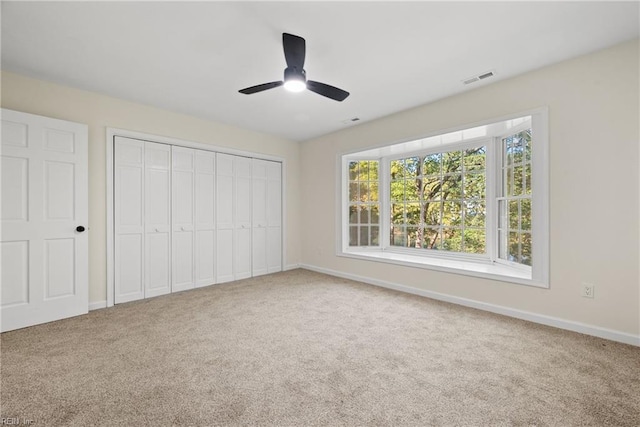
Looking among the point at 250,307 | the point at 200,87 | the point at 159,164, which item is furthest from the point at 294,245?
the point at 200,87

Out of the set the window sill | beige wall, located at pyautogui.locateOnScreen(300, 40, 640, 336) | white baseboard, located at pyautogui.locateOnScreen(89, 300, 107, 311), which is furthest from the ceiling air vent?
white baseboard, located at pyautogui.locateOnScreen(89, 300, 107, 311)

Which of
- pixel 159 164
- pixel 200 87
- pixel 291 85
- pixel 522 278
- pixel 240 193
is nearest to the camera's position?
pixel 291 85

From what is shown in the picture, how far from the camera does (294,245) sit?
5.52 metres

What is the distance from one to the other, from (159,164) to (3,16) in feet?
6.42

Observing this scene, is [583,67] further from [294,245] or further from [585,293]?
[294,245]

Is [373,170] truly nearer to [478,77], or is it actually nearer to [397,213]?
[397,213]

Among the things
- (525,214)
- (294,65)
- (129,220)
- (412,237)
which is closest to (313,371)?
(294,65)

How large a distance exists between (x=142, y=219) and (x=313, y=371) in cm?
299

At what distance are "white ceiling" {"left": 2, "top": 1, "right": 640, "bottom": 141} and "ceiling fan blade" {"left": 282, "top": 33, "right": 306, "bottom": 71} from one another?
16 centimetres

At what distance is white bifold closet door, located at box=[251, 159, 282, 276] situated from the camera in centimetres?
493

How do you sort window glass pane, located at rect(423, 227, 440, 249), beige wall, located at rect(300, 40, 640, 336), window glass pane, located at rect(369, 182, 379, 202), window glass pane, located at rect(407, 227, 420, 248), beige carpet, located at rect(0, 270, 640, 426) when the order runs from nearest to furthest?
beige carpet, located at rect(0, 270, 640, 426) → beige wall, located at rect(300, 40, 640, 336) → window glass pane, located at rect(423, 227, 440, 249) → window glass pane, located at rect(407, 227, 420, 248) → window glass pane, located at rect(369, 182, 379, 202)

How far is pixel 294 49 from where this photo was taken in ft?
6.94

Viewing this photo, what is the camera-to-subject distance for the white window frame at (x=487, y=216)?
278 centimetres

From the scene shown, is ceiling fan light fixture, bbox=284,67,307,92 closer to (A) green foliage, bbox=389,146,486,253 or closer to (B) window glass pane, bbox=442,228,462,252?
(A) green foliage, bbox=389,146,486,253
